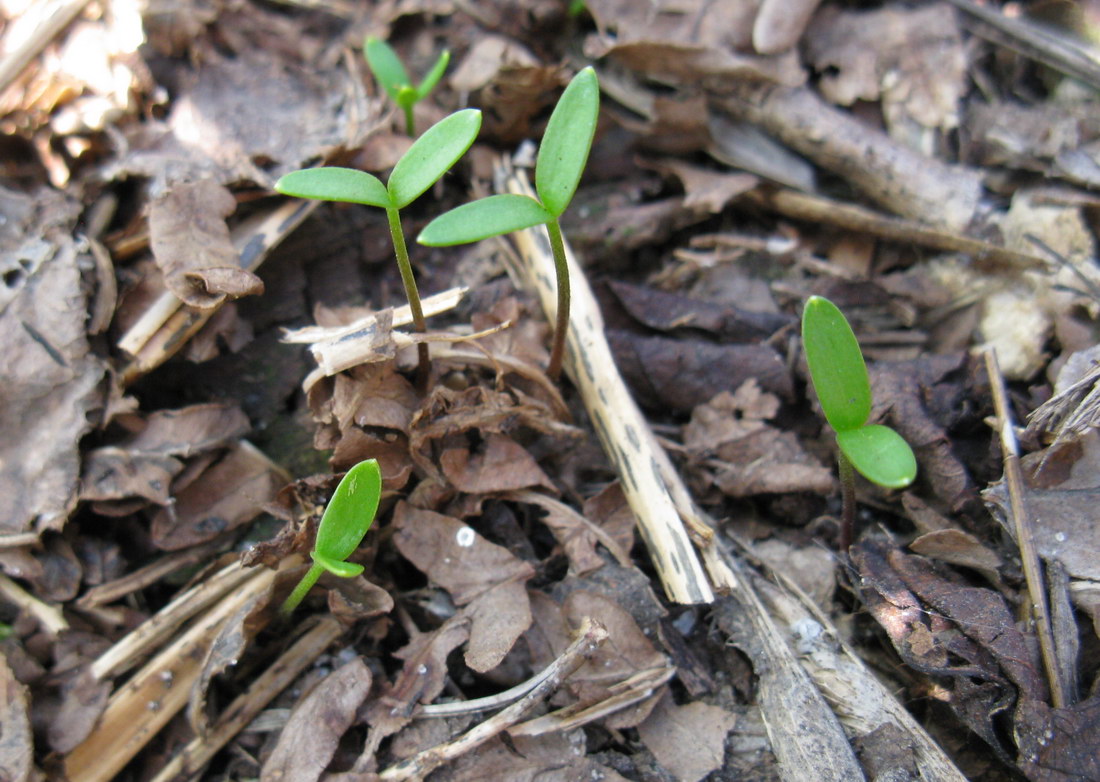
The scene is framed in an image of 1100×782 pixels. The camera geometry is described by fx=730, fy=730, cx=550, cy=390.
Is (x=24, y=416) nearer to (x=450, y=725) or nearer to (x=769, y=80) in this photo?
(x=450, y=725)

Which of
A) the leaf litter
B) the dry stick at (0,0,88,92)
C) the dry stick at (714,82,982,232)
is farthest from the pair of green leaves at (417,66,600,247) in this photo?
the dry stick at (0,0,88,92)

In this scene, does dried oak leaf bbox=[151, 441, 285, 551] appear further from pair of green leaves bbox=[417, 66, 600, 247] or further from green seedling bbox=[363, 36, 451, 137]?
green seedling bbox=[363, 36, 451, 137]

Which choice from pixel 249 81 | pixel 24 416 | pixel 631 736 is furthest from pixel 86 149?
pixel 631 736

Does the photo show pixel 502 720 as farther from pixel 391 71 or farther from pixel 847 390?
pixel 391 71

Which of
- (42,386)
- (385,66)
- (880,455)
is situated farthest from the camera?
(385,66)

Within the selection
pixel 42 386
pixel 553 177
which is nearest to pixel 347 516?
pixel 553 177
